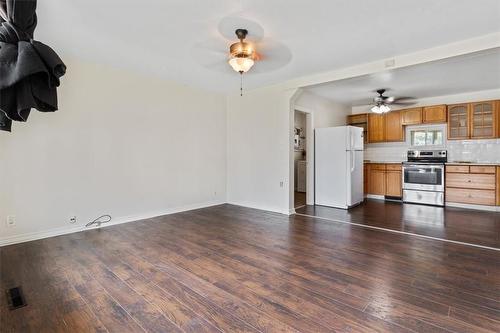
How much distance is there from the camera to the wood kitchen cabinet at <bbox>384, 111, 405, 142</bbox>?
6289 mm

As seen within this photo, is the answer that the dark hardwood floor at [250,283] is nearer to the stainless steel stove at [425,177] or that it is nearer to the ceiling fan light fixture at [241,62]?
the ceiling fan light fixture at [241,62]

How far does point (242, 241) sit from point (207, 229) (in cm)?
77

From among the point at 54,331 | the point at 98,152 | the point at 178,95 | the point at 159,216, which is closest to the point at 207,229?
the point at 159,216

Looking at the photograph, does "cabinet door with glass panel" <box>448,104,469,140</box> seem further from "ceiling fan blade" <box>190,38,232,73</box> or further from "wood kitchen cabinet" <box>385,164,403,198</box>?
"ceiling fan blade" <box>190,38,232,73</box>

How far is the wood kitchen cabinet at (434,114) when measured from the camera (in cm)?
569

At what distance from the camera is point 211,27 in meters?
2.74

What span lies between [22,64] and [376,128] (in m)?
6.99

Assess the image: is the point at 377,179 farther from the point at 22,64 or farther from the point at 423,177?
the point at 22,64

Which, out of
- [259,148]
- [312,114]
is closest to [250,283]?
[259,148]

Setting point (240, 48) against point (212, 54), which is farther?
point (212, 54)

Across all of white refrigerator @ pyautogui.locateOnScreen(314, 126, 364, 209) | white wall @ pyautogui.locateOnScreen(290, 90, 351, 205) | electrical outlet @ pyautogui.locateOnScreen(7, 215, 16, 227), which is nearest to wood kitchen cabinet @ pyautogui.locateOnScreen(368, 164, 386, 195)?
white refrigerator @ pyautogui.locateOnScreen(314, 126, 364, 209)

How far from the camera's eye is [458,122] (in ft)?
18.5

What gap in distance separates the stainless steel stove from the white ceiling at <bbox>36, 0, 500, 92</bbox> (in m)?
3.35

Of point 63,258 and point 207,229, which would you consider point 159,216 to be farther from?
point 63,258
